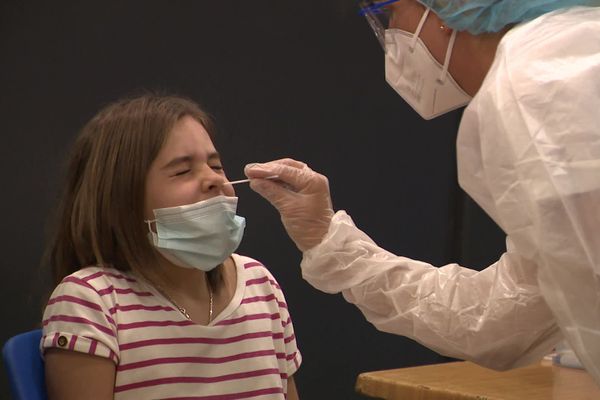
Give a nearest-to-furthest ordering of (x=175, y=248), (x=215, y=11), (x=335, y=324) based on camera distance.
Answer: (x=175, y=248) < (x=215, y=11) < (x=335, y=324)

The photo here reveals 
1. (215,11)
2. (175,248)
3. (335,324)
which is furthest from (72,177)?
(335,324)

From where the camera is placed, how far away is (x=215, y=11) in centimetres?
260

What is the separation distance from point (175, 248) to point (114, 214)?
13cm

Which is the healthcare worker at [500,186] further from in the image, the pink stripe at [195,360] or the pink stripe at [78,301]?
the pink stripe at [78,301]

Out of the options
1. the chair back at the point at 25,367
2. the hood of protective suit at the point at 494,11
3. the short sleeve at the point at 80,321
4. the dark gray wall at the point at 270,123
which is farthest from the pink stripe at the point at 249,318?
the dark gray wall at the point at 270,123

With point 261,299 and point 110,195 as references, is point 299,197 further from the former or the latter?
point 110,195

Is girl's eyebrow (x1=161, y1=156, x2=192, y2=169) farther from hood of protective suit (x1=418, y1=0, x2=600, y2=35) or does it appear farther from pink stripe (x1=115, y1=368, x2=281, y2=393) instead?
hood of protective suit (x1=418, y1=0, x2=600, y2=35)

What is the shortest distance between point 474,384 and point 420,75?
2.22 feet

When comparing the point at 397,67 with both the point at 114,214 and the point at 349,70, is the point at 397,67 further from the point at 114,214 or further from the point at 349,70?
the point at 349,70

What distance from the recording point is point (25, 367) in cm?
138

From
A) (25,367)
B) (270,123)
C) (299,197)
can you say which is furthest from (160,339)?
(270,123)

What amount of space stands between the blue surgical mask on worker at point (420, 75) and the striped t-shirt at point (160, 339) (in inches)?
20.2

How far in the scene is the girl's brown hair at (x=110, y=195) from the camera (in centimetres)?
157

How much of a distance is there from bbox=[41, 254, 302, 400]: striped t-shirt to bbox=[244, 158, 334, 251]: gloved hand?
195mm
